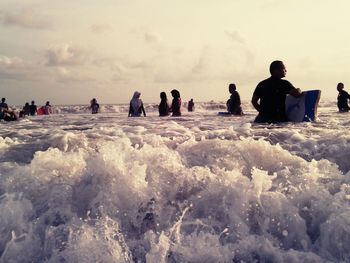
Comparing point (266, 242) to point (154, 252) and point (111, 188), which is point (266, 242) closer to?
point (154, 252)

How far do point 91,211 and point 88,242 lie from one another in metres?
0.46

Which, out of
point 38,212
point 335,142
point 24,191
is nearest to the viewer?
point 38,212

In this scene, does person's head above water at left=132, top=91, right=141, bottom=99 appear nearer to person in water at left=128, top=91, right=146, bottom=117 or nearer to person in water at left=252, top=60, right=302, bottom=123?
person in water at left=128, top=91, right=146, bottom=117

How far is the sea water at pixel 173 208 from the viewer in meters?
2.76

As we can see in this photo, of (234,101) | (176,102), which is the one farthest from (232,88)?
(176,102)

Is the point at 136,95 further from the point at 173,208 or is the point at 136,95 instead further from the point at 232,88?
the point at 173,208

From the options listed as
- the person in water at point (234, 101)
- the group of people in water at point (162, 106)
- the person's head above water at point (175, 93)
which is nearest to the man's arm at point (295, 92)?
the person in water at point (234, 101)

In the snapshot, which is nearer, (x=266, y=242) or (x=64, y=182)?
(x=266, y=242)

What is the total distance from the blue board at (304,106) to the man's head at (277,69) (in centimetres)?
69

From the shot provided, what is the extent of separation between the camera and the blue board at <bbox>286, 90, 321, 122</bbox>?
814 centimetres

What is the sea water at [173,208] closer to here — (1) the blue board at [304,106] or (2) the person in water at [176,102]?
(1) the blue board at [304,106]

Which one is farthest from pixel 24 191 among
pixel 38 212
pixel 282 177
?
pixel 282 177

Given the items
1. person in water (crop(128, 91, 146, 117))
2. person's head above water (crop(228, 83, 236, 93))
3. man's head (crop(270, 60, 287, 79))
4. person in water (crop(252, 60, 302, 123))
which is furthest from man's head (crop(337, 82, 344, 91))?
man's head (crop(270, 60, 287, 79))

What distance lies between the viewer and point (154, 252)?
2.71 meters
